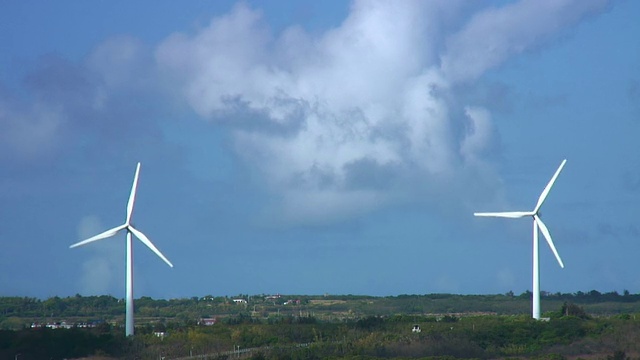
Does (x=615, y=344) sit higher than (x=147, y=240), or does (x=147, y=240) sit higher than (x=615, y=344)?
(x=147, y=240)

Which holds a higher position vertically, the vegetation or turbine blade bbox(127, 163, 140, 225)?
turbine blade bbox(127, 163, 140, 225)

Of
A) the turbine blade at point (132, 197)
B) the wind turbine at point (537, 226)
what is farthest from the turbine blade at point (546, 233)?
the turbine blade at point (132, 197)

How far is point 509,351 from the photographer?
413 ft

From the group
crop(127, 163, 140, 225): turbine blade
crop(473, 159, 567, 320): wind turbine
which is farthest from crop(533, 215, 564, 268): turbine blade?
crop(127, 163, 140, 225): turbine blade

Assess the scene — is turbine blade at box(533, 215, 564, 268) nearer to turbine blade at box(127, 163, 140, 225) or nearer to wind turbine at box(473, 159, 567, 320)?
wind turbine at box(473, 159, 567, 320)

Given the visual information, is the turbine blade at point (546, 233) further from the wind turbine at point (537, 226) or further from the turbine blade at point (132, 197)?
the turbine blade at point (132, 197)

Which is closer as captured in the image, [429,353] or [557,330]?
[429,353]

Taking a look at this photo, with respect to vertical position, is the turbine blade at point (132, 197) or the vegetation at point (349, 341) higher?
the turbine blade at point (132, 197)

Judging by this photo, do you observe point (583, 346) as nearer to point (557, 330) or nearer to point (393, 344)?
point (557, 330)

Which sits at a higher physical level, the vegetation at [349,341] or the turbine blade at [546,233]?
the turbine blade at [546,233]

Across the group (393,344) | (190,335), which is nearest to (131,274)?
(190,335)

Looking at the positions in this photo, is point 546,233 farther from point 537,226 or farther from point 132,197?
point 132,197

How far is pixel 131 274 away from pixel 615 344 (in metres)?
47.9

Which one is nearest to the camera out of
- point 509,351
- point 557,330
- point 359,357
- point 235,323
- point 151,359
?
point 359,357
